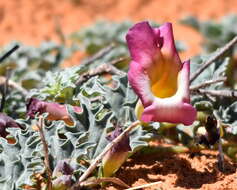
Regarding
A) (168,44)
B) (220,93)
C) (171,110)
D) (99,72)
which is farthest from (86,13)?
(171,110)

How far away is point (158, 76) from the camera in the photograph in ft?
5.32

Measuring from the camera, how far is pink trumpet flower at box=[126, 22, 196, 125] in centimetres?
153

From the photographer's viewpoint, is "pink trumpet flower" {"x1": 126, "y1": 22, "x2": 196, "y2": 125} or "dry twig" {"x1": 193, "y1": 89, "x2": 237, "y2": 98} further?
"dry twig" {"x1": 193, "y1": 89, "x2": 237, "y2": 98}

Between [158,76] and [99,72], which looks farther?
[99,72]

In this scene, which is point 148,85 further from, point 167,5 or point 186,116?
point 167,5

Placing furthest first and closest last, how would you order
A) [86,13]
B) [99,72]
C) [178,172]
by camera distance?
[86,13] → [99,72] → [178,172]

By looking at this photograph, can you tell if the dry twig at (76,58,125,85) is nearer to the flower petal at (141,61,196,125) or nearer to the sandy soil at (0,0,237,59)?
the flower petal at (141,61,196,125)

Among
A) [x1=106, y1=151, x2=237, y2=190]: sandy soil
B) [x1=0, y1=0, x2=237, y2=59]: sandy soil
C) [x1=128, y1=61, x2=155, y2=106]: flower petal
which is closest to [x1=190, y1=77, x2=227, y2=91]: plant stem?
[x1=106, y1=151, x2=237, y2=190]: sandy soil

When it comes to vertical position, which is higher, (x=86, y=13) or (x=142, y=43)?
(x=86, y=13)

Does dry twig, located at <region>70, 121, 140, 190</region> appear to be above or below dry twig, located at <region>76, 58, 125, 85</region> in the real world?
below

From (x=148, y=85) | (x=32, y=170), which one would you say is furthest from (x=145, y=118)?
(x=32, y=170)

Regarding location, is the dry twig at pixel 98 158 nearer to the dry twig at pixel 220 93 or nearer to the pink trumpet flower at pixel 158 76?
the pink trumpet flower at pixel 158 76

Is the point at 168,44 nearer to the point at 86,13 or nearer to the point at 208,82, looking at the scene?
the point at 208,82

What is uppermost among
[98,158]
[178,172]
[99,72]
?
[99,72]
